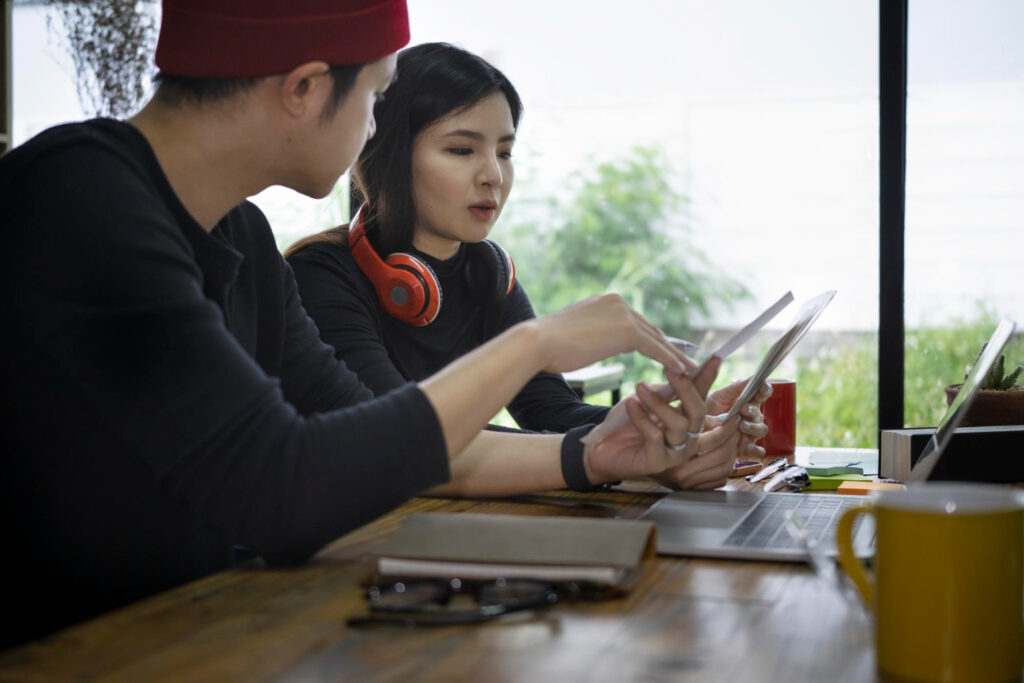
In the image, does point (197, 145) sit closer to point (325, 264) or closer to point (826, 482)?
point (325, 264)

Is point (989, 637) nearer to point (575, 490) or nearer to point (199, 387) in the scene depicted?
point (199, 387)

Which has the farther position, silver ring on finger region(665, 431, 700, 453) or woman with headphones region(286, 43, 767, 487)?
woman with headphones region(286, 43, 767, 487)

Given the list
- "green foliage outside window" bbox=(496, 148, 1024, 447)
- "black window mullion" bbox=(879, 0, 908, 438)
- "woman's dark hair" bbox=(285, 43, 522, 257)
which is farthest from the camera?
"green foliage outside window" bbox=(496, 148, 1024, 447)

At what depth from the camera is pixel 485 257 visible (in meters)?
1.99

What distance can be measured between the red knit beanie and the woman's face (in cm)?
76

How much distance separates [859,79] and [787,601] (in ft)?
9.93

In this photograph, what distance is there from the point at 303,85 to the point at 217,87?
9 centimetres

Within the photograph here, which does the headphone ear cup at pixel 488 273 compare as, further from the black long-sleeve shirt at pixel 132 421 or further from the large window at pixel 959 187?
the large window at pixel 959 187

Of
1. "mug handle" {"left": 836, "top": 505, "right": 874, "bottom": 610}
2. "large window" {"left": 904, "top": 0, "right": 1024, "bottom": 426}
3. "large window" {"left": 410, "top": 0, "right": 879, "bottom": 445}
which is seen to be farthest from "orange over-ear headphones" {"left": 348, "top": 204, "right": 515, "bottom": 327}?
"large window" {"left": 410, "top": 0, "right": 879, "bottom": 445}

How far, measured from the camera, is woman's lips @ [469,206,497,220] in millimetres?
1877

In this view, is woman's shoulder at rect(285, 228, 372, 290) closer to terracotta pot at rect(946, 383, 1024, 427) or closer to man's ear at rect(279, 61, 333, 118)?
man's ear at rect(279, 61, 333, 118)

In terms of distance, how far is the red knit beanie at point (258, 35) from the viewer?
1.05m

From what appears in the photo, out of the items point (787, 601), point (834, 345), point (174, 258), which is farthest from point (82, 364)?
point (834, 345)

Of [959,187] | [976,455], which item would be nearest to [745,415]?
[976,455]
